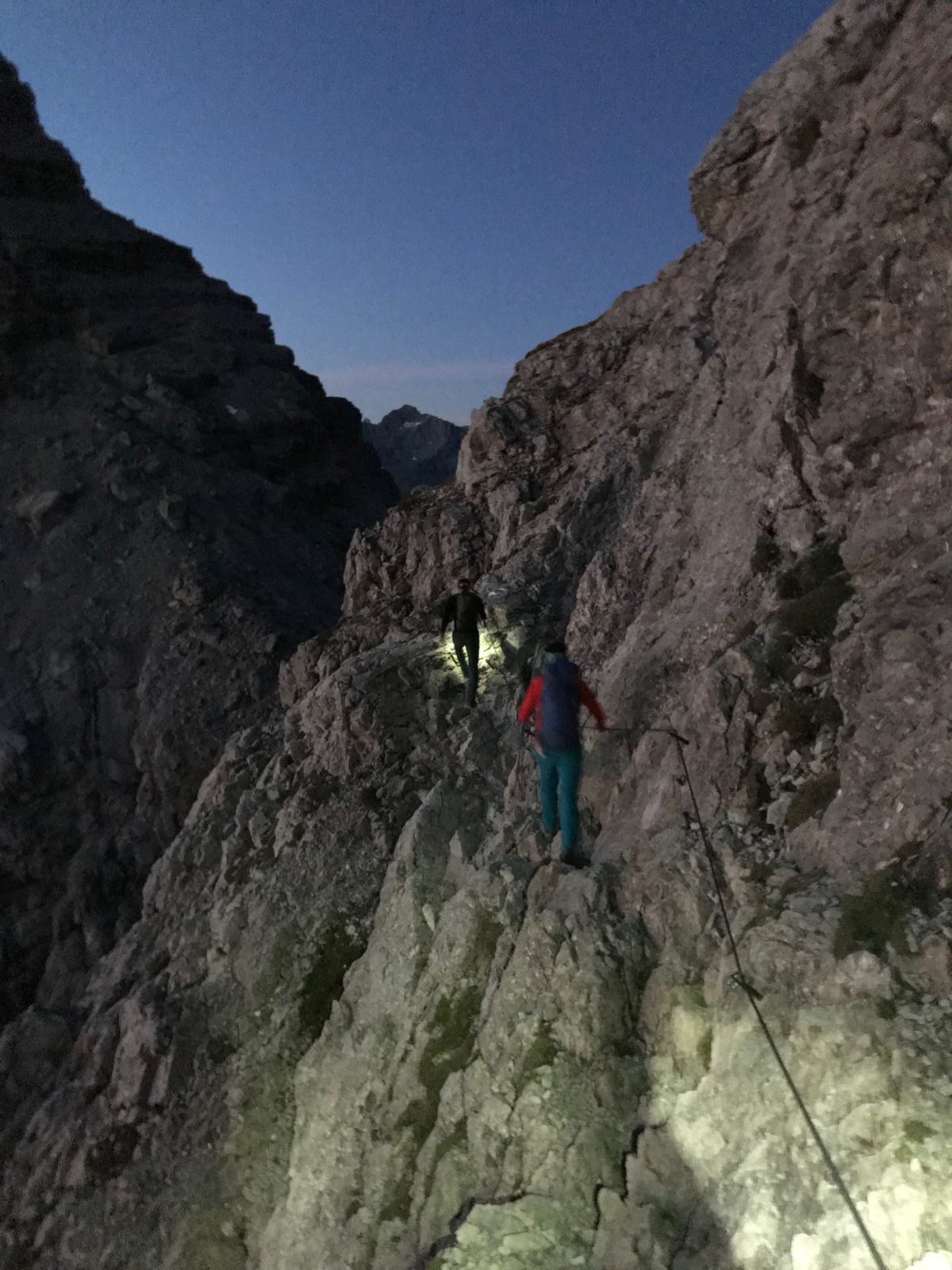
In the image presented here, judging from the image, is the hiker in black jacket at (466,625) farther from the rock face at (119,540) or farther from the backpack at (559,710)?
the rock face at (119,540)

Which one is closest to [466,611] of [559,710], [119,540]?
[559,710]

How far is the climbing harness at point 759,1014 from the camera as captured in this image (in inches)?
211

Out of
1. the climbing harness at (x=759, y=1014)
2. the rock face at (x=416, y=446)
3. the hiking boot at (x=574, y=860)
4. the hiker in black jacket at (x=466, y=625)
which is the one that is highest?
the rock face at (x=416, y=446)

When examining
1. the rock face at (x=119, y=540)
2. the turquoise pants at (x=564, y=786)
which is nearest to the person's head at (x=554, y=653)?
the turquoise pants at (x=564, y=786)

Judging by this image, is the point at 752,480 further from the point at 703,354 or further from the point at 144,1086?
the point at 144,1086

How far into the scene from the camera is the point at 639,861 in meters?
9.28

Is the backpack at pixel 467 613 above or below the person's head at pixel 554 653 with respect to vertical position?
above

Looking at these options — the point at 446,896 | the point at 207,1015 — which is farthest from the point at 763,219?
the point at 207,1015

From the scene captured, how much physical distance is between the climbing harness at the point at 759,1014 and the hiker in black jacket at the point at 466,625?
575 cm

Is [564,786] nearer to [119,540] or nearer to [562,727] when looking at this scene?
[562,727]

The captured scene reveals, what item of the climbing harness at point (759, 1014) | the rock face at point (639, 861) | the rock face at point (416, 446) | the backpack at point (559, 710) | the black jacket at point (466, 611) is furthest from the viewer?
the rock face at point (416, 446)

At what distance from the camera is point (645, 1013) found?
8242mm

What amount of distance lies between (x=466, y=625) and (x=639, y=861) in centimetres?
729

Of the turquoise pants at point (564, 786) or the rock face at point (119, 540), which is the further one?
the rock face at point (119, 540)
